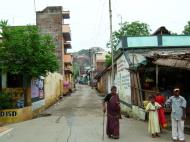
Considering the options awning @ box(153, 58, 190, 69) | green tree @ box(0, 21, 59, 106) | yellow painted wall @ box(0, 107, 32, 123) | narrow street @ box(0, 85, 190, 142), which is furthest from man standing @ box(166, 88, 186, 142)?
green tree @ box(0, 21, 59, 106)

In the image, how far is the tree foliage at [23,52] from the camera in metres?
24.5

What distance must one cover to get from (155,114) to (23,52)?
10.7 metres

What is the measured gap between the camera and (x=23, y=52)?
2448 cm

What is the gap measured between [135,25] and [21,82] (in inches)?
1296

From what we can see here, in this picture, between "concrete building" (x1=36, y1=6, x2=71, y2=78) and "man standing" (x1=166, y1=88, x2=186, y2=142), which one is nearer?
"man standing" (x1=166, y1=88, x2=186, y2=142)

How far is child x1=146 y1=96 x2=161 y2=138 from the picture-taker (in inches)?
614

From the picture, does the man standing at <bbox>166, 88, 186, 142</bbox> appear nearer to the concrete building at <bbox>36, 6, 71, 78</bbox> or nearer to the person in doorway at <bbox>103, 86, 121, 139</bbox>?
the person in doorway at <bbox>103, 86, 121, 139</bbox>

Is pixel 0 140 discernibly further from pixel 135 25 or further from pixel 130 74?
pixel 135 25

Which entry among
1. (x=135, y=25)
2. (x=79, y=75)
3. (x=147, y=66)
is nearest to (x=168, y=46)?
(x=147, y=66)

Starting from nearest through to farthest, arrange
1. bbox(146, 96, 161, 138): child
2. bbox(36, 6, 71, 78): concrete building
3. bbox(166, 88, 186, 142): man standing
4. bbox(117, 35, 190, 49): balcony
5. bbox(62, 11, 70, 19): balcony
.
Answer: bbox(166, 88, 186, 142): man standing
bbox(146, 96, 161, 138): child
bbox(117, 35, 190, 49): balcony
bbox(36, 6, 71, 78): concrete building
bbox(62, 11, 70, 19): balcony

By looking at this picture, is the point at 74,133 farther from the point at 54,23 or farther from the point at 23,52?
the point at 54,23

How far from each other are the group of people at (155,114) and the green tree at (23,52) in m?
9.70

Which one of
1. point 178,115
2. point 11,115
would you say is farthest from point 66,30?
point 178,115

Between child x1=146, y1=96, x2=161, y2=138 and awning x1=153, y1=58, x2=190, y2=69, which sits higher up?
awning x1=153, y1=58, x2=190, y2=69
